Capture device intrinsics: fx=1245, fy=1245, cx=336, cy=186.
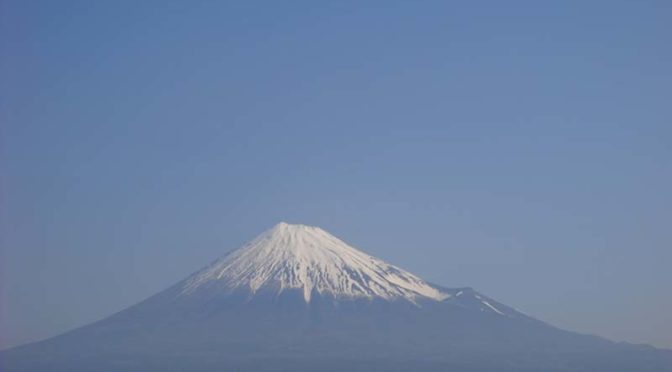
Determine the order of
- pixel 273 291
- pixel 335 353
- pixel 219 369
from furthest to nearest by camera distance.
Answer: pixel 273 291, pixel 335 353, pixel 219 369

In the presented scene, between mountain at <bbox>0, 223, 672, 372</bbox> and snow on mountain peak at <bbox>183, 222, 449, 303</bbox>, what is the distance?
0.16m

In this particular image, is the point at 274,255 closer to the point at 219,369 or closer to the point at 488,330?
the point at 488,330

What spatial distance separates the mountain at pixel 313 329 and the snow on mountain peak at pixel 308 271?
158 millimetres

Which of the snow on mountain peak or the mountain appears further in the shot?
the snow on mountain peak

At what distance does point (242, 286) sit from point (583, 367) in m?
40.3

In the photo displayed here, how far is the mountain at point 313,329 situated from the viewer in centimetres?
11000

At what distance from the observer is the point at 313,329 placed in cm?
12362

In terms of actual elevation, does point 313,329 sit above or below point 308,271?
below

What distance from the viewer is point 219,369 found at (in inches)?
4102

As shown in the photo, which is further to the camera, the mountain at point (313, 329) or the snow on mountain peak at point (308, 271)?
the snow on mountain peak at point (308, 271)

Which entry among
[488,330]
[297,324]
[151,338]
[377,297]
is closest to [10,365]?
[151,338]

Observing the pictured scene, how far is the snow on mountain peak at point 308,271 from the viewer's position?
13312cm

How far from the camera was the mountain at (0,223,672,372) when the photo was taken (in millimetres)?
110000

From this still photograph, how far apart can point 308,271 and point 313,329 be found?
12.9 metres
